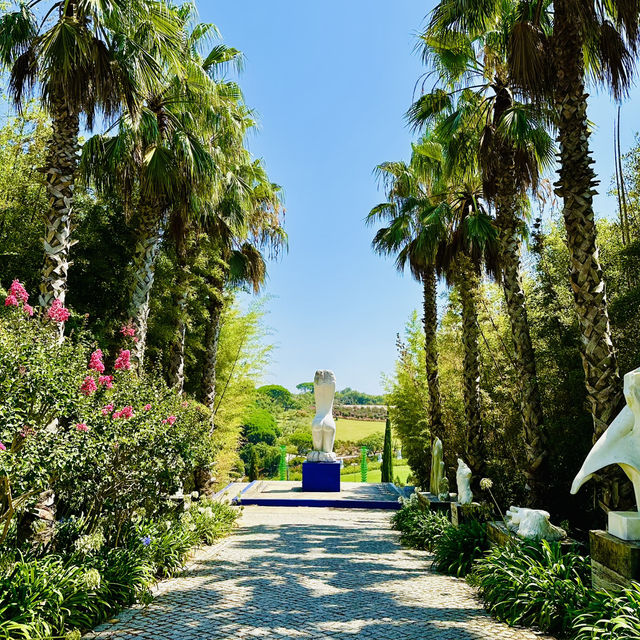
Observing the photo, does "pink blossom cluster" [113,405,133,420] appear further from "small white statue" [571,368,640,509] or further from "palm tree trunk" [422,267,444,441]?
"palm tree trunk" [422,267,444,441]

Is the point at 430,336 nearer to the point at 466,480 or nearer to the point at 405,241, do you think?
the point at 405,241

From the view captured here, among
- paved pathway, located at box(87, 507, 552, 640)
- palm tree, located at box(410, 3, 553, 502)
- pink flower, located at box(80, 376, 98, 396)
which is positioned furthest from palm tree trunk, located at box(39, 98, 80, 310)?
palm tree, located at box(410, 3, 553, 502)

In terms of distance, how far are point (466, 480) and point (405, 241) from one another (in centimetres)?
748

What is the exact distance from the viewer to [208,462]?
8945mm

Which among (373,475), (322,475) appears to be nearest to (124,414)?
(322,475)

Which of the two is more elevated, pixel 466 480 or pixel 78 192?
pixel 78 192

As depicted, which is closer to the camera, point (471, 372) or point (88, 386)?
point (88, 386)

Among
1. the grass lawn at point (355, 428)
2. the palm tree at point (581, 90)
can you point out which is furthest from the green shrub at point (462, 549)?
the grass lawn at point (355, 428)

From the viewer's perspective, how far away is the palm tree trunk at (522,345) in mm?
7402

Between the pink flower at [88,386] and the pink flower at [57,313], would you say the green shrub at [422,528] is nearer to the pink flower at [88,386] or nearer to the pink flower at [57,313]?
the pink flower at [88,386]

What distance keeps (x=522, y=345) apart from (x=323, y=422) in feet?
32.6

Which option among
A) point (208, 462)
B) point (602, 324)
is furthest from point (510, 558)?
point (208, 462)

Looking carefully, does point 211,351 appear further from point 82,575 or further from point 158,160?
point 82,575

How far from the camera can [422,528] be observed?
8664mm
